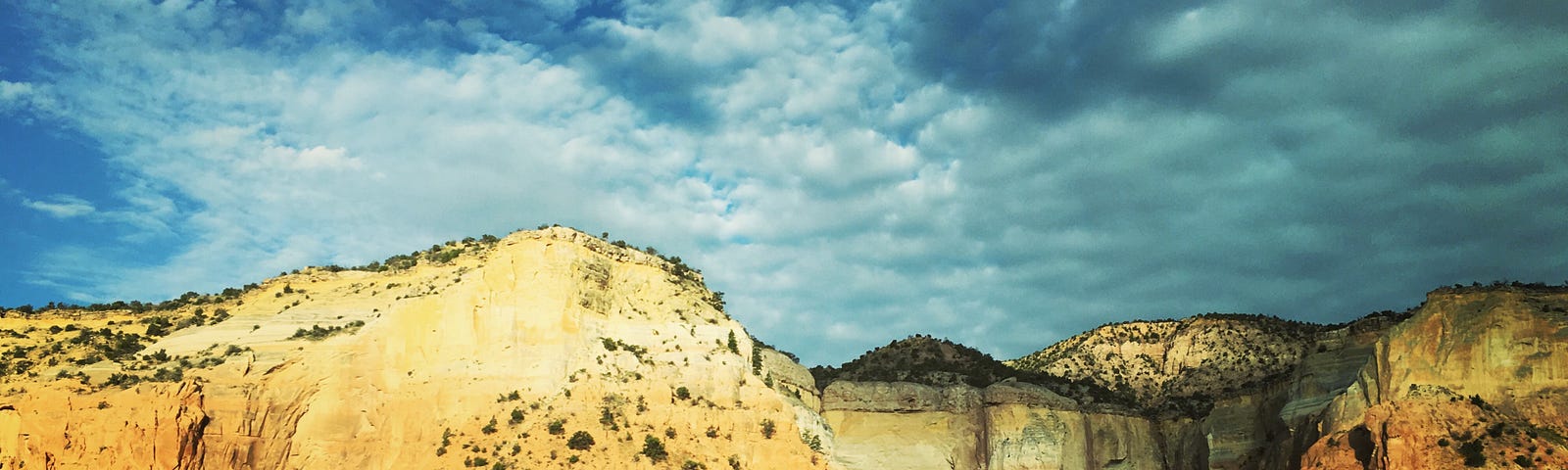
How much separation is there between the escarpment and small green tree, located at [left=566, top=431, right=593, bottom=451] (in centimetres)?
8

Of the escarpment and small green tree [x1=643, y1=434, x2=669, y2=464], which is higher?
the escarpment

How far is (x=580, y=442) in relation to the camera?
46281 mm

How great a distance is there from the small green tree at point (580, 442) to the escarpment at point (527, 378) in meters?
0.08

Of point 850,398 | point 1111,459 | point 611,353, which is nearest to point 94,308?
point 611,353

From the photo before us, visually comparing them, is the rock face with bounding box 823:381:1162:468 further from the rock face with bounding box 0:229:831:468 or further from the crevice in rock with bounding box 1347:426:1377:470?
the crevice in rock with bounding box 1347:426:1377:470

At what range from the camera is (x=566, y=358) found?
49.4 metres

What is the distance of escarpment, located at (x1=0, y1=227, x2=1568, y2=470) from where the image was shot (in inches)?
1670

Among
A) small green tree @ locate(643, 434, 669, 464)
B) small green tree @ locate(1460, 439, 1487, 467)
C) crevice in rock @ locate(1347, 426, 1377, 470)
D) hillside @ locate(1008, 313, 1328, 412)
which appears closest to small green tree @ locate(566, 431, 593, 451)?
small green tree @ locate(643, 434, 669, 464)

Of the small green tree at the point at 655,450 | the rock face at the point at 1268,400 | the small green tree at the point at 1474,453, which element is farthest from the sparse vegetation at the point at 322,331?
the small green tree at the point at 1474,453

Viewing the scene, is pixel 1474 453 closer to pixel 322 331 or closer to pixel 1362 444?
pixel 1362 444

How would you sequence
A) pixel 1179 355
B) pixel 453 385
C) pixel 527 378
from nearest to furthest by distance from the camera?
pixel 453 385
pixel 527 378
pixel 1179 355

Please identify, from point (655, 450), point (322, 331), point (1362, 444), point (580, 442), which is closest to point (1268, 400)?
point (1362, 444)

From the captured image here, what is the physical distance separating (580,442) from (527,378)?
3.73 metres

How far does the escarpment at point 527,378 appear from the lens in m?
42.4
